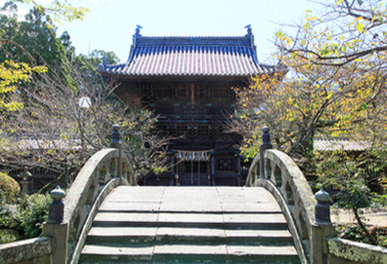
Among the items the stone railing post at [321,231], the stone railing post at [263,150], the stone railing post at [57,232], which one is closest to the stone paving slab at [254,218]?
the stone railing post at [321,231]

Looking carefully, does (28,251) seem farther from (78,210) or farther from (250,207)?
(250,207)

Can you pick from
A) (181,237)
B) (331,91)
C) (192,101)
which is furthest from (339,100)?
(192,101)

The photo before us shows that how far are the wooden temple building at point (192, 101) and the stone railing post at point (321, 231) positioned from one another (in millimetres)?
8608

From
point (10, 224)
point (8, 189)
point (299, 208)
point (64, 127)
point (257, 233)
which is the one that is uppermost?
point (64, 127)

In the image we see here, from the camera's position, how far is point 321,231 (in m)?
3.45

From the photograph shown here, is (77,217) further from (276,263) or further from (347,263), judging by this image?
(347,263)

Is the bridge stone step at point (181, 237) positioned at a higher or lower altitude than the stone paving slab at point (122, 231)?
lower

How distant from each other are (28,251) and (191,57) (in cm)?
1297

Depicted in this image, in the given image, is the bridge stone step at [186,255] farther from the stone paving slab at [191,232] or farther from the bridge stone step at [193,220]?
the bridge stone step at [193,220]

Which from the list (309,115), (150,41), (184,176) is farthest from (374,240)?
(150,41)

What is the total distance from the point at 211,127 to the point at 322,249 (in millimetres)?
9485

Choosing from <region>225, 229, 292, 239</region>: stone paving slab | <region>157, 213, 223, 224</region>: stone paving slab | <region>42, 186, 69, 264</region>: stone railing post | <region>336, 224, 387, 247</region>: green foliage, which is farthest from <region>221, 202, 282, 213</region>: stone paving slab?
<region>42, 186, 69, 264</region>: stone railing post

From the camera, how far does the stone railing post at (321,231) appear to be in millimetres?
3432

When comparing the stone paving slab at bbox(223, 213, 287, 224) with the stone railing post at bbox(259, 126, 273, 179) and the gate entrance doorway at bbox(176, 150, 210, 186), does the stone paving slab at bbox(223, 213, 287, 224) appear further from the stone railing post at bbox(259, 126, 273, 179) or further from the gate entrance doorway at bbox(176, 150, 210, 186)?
the gate entrance doorway at bbox(176, 150, 210, 186)
